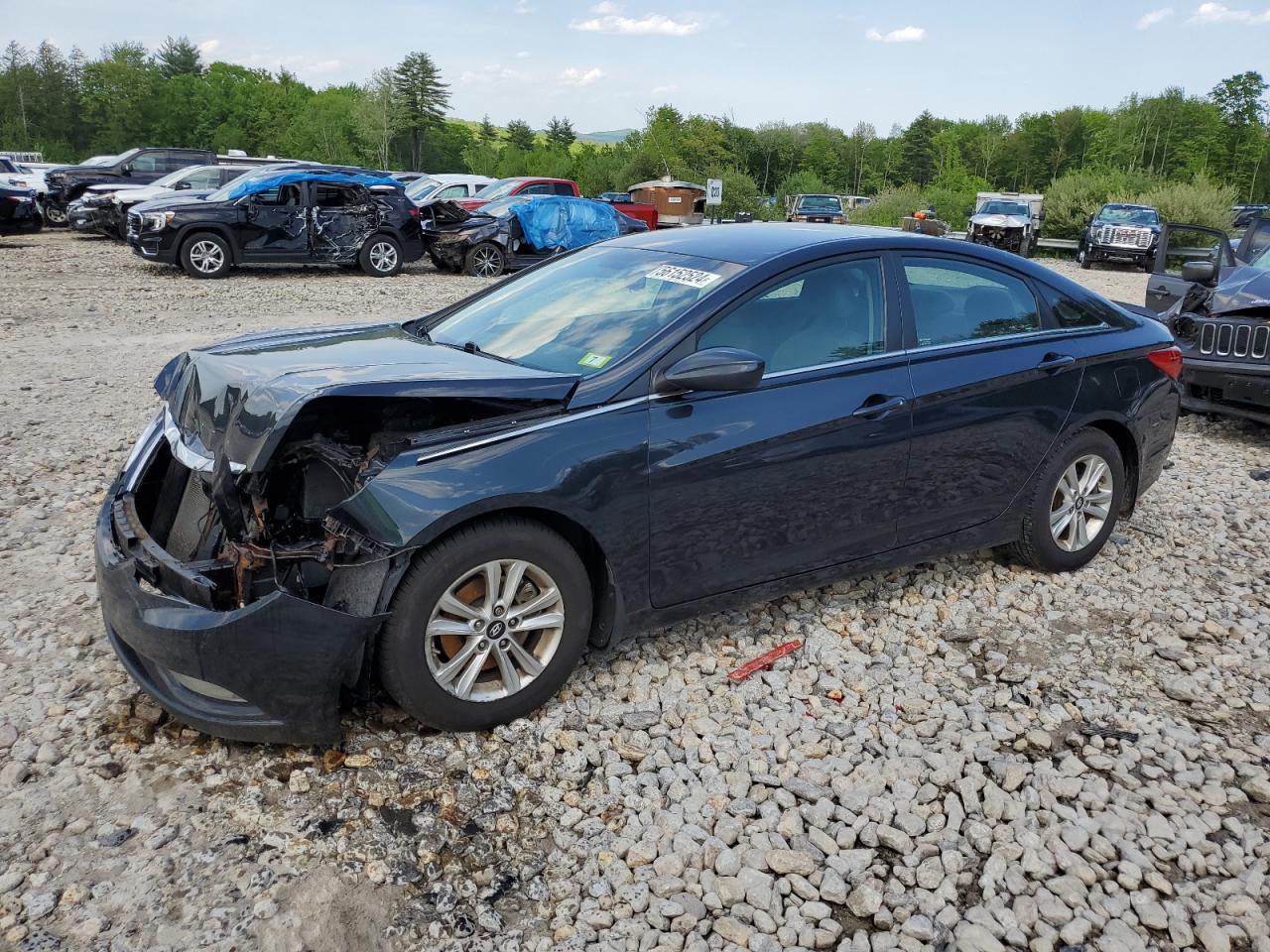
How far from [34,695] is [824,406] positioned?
306cm

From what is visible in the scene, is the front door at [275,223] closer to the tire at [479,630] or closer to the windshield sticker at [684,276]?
the windshield sticker at [684,276]

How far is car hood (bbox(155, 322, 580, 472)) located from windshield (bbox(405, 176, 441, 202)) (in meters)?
20.6

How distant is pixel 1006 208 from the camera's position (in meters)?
31.5

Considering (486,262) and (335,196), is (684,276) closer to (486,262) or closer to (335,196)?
(335,196)

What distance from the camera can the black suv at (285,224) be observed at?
50.7ft

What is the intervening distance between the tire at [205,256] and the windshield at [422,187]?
8176 millimetres

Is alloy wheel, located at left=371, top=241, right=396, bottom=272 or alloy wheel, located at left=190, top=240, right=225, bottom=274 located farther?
alloy wheel, located at left=371, top=241, right=396, bottom=272

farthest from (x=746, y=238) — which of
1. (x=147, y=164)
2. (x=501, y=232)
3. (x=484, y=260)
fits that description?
(x=147, y=164)

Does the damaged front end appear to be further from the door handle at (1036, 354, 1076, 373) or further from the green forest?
the green forest

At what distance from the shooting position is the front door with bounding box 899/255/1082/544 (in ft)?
13.8

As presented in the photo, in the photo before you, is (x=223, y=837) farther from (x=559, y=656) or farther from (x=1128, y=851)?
(x=1128, y=851)

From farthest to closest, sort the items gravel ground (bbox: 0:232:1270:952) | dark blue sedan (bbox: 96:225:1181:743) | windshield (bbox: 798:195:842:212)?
windshield (bbox: 798:195:842:212), dark blue sedan (bbox: 96:225:1181:743), gravel ground (bbox: 0:232:1270:952)

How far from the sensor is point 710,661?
4000mm

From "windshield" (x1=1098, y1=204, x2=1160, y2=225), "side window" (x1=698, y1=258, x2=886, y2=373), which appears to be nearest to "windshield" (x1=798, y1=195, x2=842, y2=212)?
"windshield" (x1=1098, y1=204, x2=1160, y2=225)
